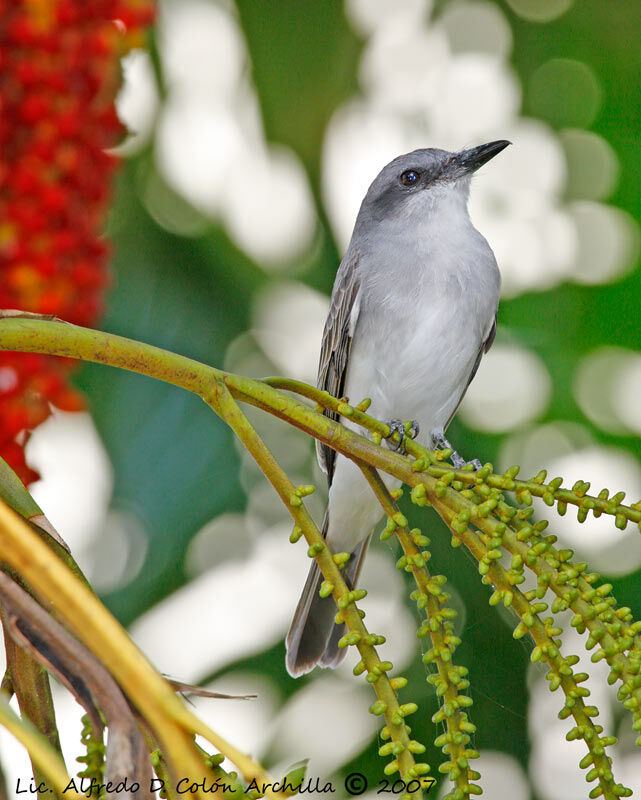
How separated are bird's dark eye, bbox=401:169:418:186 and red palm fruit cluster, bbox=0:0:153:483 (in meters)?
0.92

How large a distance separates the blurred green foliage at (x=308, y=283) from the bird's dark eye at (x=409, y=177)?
0.77 feet

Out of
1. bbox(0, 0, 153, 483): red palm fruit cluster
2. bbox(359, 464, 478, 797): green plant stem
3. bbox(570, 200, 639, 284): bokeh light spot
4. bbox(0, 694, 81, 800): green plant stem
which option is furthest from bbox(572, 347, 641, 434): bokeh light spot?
bbox(0, 694, 81, 800): green plant stem

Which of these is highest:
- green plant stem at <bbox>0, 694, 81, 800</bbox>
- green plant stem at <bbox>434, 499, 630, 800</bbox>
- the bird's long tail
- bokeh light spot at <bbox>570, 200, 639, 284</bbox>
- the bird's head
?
the bird's head

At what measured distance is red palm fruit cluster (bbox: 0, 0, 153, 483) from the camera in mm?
1521

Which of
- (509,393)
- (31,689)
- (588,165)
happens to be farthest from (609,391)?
(31,689)

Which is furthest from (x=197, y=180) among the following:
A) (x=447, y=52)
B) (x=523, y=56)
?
(x=523, y=56)

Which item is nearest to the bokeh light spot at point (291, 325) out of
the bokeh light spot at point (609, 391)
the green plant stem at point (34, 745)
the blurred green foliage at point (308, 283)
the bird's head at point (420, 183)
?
the blurred green foliage at point (308, 283)

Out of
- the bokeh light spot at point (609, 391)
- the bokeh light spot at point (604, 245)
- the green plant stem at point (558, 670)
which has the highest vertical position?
the bokeh light spot at point (604, 245)

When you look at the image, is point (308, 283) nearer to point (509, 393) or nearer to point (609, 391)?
point (509, 393)

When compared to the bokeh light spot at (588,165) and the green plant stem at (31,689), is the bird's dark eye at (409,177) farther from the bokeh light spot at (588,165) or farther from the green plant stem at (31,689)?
the green plant stem at (31,689)

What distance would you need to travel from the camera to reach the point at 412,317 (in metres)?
2.24

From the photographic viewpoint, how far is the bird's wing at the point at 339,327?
2.27m

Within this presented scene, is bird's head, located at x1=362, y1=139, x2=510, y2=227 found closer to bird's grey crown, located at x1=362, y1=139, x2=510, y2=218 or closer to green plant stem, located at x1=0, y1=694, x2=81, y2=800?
bird's grey crown, located at x1=362, y1=139, x2=510, y2=218

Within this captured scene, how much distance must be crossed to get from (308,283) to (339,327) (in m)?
0.18
